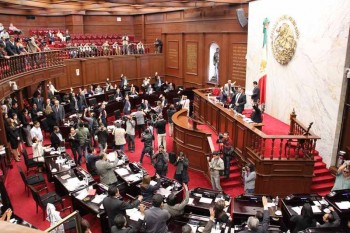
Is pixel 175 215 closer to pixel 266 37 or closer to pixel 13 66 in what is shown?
pixel 13 66

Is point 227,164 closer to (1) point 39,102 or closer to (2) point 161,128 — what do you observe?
(2) point 161,128

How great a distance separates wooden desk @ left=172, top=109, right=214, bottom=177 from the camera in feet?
33.2

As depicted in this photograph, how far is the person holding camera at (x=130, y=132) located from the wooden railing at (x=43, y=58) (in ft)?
14.1

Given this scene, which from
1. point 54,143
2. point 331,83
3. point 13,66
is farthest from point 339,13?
point 13,66

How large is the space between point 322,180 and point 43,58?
38.1ft

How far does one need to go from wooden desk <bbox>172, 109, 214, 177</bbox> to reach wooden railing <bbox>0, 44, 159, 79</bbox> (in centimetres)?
595

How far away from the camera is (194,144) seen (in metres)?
10.5

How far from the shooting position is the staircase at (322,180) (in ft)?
28.4

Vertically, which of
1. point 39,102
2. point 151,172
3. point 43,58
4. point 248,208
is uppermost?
point 43,58

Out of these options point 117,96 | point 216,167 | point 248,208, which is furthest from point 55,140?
point 117,96

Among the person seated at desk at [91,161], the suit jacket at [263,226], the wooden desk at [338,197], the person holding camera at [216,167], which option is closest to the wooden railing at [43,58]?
the person seated at desk at [91,161]

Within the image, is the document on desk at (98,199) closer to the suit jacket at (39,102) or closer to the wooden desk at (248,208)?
the wooden desk at (248,208)

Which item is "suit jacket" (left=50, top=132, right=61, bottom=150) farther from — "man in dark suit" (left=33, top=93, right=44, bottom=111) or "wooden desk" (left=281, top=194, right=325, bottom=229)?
"wooden desk" (left=281, top=194, right=325, bottom=229)

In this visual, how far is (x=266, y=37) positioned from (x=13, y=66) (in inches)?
375
